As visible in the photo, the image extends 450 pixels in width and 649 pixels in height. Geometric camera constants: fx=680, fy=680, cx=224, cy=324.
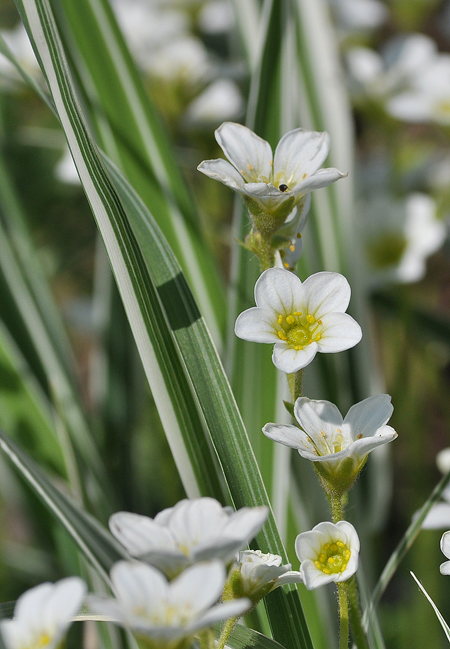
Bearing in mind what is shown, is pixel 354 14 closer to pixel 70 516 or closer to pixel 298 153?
pixel 298 153

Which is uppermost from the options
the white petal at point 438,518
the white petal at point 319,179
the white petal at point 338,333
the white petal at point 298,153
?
the white petal at point 298,153

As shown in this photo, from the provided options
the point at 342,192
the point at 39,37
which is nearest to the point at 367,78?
the point at 342,192

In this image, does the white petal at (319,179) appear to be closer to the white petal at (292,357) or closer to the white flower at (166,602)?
the white petal at (292,357)

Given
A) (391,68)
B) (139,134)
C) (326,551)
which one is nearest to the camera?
(326,551)

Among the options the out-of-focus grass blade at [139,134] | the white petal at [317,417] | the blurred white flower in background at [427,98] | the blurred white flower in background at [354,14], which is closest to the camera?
the white petal at [317,417]

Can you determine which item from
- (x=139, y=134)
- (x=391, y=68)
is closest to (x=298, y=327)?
(x=139, y=134)

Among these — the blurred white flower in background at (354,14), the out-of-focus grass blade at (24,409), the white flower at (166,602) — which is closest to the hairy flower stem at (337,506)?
the white flower at (166,602)

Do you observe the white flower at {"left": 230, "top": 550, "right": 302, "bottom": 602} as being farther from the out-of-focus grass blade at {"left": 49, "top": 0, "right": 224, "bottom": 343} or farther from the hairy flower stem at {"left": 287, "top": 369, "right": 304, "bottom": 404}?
the out-of-focus grass blade at {"left": 49, "top": 0, "right": 224, "bottom": 343}

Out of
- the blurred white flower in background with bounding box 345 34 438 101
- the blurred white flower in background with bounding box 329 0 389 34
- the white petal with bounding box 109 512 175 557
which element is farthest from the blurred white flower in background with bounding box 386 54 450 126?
the white petal with bounding box 109 512 175 557
